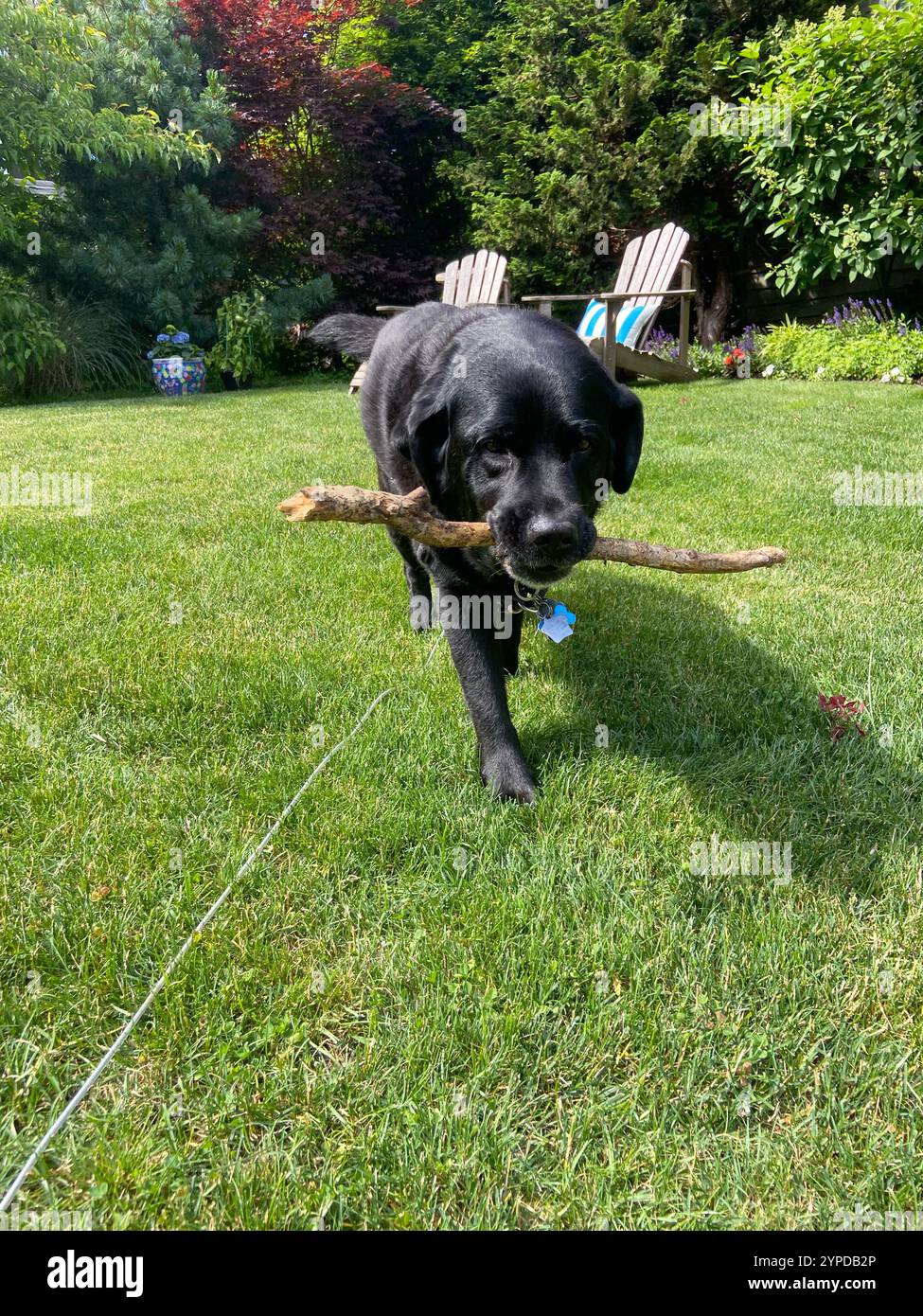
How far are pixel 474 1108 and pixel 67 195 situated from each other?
1451 centimetres

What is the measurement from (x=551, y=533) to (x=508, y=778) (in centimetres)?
67

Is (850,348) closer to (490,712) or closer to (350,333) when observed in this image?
(350,333)

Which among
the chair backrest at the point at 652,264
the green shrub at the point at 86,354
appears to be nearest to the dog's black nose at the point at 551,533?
the chair backrest at the point at 652,264

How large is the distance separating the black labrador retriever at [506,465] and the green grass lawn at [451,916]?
0.25 meters

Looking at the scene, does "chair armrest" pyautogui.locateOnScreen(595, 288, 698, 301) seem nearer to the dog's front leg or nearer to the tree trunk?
the tree trunk

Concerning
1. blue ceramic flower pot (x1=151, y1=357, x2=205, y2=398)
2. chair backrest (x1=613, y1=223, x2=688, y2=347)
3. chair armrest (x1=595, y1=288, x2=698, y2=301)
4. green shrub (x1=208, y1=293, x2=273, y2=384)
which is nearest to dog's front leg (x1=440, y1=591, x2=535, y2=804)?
chair armrest (x1=595, y1=288, x2=698, y2=301)

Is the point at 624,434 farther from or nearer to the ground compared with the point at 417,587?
farther from the ground

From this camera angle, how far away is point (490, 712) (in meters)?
2.20

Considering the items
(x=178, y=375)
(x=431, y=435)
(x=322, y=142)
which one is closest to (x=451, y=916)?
(x=431, y=435)

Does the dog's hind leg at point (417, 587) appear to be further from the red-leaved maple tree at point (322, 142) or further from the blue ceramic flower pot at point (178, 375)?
the red-leaved maple tree at point (322, 142)

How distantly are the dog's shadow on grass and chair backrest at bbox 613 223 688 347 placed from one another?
780 cm

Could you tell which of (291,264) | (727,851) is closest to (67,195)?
(291,264)

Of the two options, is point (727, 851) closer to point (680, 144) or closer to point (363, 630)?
point (363, 630)
